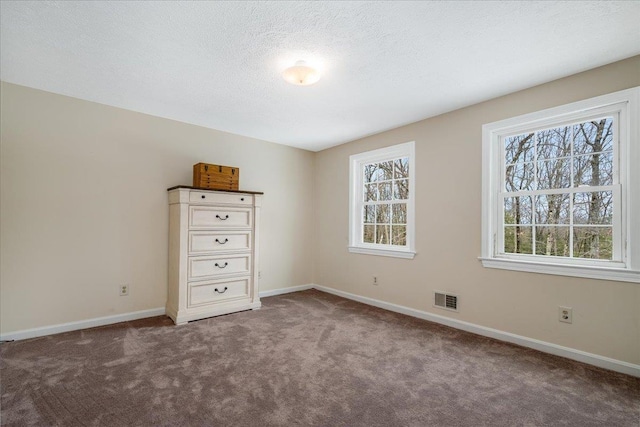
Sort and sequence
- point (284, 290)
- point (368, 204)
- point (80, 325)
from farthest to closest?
point (284, 290), point (368, 204), point (80, 325)

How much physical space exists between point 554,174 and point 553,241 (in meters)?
0.59

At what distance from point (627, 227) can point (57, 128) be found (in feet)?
16.4

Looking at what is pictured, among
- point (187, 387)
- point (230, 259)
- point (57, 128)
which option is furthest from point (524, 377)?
point (57, 128)

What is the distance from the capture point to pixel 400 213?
385cm

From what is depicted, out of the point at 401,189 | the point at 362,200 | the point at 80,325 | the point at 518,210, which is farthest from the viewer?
the point at 362,200

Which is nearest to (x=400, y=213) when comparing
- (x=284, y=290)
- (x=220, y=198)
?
(x=284, y=290)

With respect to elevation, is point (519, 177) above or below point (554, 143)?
below

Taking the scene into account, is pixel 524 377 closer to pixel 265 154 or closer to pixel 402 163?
pixel 402 163

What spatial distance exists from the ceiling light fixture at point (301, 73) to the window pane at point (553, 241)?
242 cm

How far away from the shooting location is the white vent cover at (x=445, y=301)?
10.4 ft

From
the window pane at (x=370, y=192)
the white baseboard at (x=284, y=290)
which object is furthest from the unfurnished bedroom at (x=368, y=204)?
the white baseboard at (x=284, y=290)

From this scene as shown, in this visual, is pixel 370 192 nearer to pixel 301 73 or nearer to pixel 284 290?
pixel 284 290

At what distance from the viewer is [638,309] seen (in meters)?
2.14

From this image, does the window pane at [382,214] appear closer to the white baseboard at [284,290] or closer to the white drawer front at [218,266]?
the white baseboard at [284,290]
